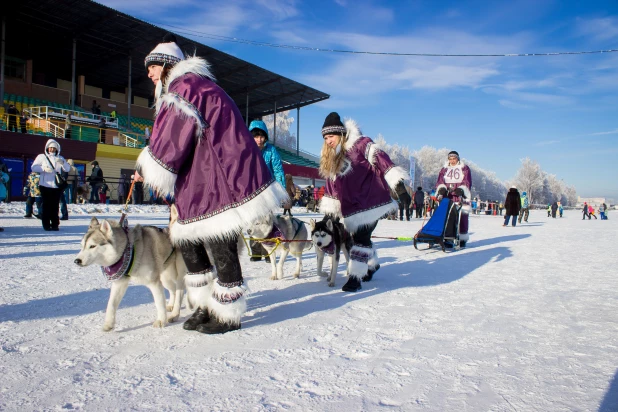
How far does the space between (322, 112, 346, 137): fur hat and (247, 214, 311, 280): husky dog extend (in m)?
1.27

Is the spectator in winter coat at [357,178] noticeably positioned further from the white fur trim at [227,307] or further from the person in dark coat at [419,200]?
the person in dark coat at [419,200]

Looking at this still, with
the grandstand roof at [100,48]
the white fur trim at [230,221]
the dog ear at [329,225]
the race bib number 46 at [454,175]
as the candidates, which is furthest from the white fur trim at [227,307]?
the grandstand roof at [100,48]

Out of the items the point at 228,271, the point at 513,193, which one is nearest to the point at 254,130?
the point at 228,271

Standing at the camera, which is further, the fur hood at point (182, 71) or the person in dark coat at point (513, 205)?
the person in dark coat at point (513, 205)

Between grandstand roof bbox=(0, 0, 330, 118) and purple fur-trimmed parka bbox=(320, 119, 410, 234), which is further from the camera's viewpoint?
grandstand roof bbox=(0, 0, 330, 118)

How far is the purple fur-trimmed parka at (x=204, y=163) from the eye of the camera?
2.58 m

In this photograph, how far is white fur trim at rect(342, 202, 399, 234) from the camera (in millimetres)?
4387

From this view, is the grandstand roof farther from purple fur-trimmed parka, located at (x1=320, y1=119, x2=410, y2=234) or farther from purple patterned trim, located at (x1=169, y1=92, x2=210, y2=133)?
purple patterned trim, located at (x1=169, y1=92, x2=210, y2=133)

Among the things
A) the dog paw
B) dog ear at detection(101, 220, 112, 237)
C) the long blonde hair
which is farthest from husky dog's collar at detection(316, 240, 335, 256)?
dog ear at detection(101, 220, 112, 237)

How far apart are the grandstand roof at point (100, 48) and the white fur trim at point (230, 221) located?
25.4m

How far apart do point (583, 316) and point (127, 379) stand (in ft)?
11.5

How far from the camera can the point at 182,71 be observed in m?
2.74

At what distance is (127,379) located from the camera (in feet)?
6.50

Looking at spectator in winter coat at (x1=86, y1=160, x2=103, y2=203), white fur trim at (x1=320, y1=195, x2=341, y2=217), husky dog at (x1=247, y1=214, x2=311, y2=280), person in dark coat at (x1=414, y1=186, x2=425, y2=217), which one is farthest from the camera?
person in dark coat at (x1=414, y1=186, x2=425, y2=217)
